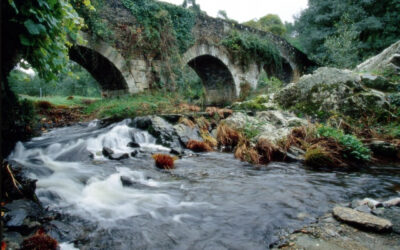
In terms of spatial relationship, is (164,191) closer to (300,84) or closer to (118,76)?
(300,84)

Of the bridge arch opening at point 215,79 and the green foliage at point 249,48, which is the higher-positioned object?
the green foliage at point 249,48

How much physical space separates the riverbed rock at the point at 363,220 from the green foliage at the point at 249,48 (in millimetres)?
11624

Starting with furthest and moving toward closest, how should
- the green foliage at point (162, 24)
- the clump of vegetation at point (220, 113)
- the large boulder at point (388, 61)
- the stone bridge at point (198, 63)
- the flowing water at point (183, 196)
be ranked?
the green foliage at point (162, 24) < the stone bridge at point (198, 63) < the large boulder at point (388, 61) < the clump of vegetation at point (220, 113) < the flowing water at point (183, 196)

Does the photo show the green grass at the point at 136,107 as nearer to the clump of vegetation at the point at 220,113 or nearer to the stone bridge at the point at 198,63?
the stone bridge at the point at 198,63

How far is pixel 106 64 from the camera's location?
9.38m

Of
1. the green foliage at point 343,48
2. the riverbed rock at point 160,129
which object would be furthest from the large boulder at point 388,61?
the riverbed rock at point 160,129

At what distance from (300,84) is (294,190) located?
557cm

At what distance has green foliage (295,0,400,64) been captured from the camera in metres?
15.1

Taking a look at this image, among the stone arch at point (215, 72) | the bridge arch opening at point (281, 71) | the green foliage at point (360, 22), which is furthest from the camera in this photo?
the bridge arch opening at point (281, 71)

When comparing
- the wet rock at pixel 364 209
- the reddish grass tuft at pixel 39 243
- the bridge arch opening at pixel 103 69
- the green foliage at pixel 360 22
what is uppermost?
the green foliage at pixel 360 22

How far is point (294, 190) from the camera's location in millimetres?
2982

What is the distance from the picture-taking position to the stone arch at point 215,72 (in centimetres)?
1226

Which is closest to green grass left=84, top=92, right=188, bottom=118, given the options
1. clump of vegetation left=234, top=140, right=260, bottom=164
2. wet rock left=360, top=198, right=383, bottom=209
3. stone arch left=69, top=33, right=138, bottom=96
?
stone arch left=69, top=33, right=138, bottom=96

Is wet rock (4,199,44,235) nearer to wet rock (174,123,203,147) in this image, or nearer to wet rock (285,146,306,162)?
wet rock (174,123,203,147)
